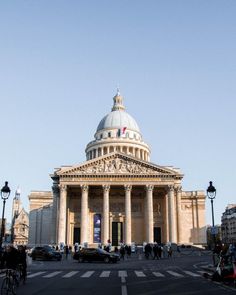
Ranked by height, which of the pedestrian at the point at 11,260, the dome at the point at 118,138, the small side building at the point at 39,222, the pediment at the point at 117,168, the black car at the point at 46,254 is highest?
the dome at the point at 118,138

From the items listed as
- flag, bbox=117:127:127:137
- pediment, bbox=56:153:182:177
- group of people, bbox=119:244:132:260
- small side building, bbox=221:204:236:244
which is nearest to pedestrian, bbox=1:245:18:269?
group of people, bbox=119:244:132:260

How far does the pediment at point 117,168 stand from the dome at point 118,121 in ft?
108

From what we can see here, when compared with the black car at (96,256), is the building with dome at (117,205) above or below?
above

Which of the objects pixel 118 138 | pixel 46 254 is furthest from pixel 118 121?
pixel 46 254

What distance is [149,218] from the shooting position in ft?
212

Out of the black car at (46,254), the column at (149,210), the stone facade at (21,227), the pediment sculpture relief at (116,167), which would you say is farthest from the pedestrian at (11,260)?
the stone facade at (21,227)

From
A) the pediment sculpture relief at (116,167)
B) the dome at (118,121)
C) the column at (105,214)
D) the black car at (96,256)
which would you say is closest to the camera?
the black car at (96,256)

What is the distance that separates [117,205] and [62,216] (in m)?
11.5

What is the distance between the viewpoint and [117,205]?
71688 millimetres

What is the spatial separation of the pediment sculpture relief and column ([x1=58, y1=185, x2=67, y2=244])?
14.8 ft

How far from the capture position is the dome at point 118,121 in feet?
328

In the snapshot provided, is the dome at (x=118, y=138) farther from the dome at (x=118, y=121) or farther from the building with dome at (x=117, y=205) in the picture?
the building with dome at (x=117, y=205)

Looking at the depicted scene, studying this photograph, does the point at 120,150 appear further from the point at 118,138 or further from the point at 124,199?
the point at 124,199

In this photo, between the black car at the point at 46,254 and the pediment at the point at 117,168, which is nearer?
the black car at the point at 46,254
